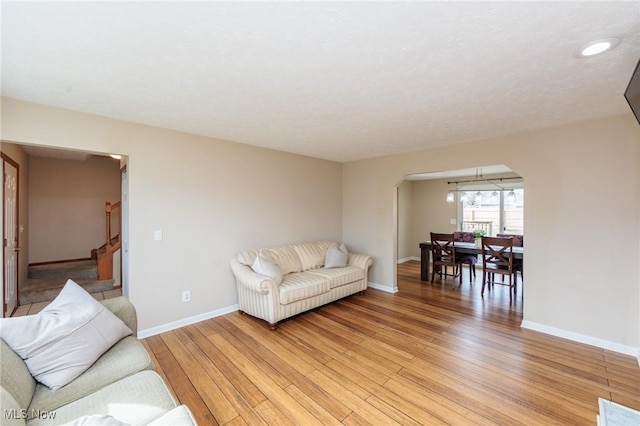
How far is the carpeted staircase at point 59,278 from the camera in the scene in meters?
4.11

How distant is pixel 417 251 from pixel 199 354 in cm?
643

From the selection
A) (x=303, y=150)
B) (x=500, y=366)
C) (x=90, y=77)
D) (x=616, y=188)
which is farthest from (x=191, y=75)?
(x=616, y=188)

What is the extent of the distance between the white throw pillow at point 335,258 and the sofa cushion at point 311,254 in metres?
0.11

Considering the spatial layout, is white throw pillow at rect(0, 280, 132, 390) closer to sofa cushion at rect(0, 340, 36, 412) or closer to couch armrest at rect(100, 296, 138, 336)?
sofa cushion at rect(0, 340, 36, 412)

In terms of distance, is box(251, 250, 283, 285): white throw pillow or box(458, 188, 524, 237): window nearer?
box(251, 250, 283, 285): white throw pillow

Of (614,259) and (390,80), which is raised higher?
(390,80)

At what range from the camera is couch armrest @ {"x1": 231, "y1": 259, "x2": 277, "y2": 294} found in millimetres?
3275

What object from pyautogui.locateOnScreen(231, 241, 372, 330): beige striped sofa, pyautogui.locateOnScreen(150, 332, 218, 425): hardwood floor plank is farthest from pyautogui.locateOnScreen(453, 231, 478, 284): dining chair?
pyautogui.locateOnScreen(150, 332, 218, 425): hardwood floor plank

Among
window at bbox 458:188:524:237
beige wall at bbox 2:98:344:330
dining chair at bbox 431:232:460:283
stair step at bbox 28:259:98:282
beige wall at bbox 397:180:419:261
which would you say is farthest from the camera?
beige wall at bbox 397:180:419:261

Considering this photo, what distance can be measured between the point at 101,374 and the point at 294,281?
2277 millimetres

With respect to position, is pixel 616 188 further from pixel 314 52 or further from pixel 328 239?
pixel 328 239

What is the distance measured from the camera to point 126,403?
136 cm

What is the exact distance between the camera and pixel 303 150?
439 centimetres

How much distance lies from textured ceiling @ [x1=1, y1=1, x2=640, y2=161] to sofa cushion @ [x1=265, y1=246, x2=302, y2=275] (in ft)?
6.36
